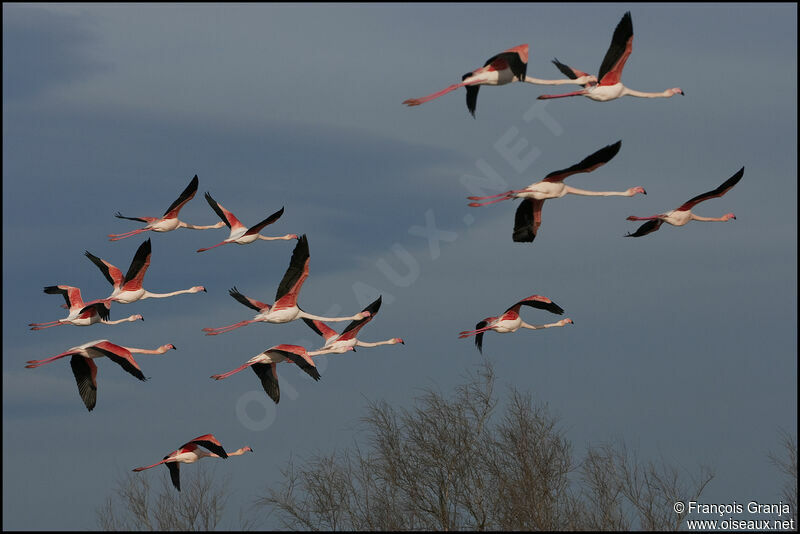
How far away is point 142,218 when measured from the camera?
119 ft

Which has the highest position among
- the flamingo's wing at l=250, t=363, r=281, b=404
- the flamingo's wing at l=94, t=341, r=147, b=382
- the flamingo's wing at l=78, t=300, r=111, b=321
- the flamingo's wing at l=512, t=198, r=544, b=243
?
the flamingo's wing at l=512, t=198, r=544, b=243

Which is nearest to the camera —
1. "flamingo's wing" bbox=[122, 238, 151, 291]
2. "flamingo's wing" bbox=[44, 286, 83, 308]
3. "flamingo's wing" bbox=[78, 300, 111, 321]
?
"flamingo's wing" bbox=[122, 238, 151, 291]

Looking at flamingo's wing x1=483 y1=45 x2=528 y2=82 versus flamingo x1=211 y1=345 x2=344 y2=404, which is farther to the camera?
flamingo x1=211 y1=345 x2=344 y2=404

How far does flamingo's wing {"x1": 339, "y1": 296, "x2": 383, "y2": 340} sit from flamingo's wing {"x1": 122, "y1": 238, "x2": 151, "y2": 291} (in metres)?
5.56

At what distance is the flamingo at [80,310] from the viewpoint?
3507 centimetres

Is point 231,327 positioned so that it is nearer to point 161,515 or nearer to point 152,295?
point 152,295

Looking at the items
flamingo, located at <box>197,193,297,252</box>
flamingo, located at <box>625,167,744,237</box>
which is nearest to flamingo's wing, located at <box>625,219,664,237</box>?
flamingo, located at <box>625,167,744,237</box>

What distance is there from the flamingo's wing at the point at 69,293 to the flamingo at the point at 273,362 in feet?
26.1

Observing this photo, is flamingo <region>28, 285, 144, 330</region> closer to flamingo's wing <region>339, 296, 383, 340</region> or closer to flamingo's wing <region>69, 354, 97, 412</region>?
flamingo's wing <region>69, 354, 97, 412</region>

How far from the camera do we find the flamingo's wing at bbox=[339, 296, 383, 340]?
32.4 metres

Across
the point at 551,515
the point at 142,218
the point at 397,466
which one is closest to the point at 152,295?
the point at 142,218

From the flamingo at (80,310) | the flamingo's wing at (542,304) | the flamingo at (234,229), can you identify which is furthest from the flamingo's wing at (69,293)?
the flamingo's wing at (542,304)

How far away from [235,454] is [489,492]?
8058 mm

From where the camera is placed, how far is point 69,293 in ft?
122
